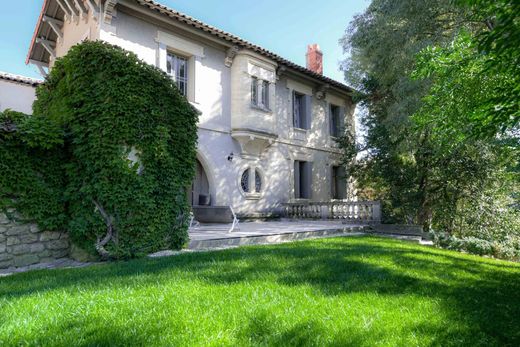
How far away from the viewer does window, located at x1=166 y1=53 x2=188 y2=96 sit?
38.2 ft

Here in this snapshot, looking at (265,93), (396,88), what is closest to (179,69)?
(265,93)

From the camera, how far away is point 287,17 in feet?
35.6

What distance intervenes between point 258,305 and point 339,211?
10745mm

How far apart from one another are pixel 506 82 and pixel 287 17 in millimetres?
8152

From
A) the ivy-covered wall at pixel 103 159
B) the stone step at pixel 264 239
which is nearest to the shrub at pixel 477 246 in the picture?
the stone step at pixel 264 239

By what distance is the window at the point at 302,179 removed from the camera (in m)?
16.0

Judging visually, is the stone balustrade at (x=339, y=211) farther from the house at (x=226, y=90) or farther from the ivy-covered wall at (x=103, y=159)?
the ivy-covered wall at (x=103, y=159)

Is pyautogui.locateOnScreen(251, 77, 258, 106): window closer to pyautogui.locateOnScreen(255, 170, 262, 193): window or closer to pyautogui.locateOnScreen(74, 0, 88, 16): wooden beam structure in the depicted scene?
pyautogui.locateOnScreen(255, 170, 262, 193): window

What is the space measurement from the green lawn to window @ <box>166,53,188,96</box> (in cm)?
793

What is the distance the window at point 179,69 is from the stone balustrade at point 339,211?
6561 mm

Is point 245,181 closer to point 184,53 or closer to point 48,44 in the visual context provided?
point 184,53

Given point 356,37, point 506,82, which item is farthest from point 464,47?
point 356,37

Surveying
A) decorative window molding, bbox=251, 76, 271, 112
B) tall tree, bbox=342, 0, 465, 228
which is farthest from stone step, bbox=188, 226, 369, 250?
decorative window molding, bbox=251, 76, 271, 112

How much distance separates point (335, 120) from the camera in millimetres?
18234
